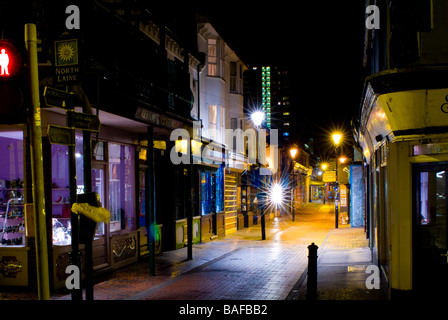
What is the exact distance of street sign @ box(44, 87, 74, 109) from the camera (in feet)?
19.5

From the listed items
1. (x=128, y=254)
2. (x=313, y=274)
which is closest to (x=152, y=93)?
(x=128, y=254)

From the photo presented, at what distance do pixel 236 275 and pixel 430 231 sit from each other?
5242mm

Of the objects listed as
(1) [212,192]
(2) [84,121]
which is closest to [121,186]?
(2) [84,121]

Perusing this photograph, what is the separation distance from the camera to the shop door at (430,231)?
24.0ft

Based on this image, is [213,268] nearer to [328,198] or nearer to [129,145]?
[129,145]

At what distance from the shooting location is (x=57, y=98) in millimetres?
6176

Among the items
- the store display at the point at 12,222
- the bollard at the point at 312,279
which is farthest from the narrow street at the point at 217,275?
the store display at the point at 12,222

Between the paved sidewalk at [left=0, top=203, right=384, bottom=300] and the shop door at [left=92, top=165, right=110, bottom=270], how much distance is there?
43cm

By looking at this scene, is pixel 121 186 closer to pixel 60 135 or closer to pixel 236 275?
pixel 236 275

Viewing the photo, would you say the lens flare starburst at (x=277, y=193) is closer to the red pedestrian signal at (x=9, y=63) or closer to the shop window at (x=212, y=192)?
the shop window at (x=212, y=192)

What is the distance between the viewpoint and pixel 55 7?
8.39m

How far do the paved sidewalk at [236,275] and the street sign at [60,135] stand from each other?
397cm

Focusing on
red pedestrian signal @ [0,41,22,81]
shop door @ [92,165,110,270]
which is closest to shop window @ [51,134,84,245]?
shop door @ [92,165,110,270]

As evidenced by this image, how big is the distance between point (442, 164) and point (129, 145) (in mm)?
9114
